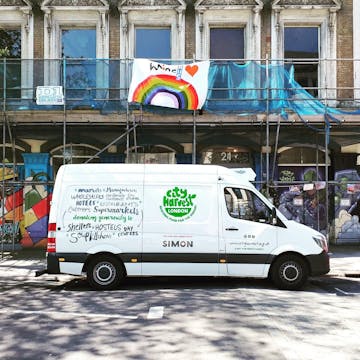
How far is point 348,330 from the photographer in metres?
6.38

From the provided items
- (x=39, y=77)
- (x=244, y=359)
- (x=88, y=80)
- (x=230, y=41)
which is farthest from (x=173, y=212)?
(x=230, y=41)

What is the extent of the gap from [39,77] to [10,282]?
6.30 metres

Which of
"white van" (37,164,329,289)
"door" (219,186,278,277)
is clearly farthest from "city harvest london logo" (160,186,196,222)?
"door" (219,186,278,277)

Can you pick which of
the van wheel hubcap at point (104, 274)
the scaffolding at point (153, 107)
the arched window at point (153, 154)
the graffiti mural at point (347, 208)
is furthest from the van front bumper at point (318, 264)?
the arched window at point (153, 154)

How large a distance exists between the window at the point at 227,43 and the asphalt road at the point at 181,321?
847cm

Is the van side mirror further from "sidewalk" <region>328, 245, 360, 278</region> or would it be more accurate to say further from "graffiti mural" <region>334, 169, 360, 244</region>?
"graffiti mural" <region>334, 169, 360, 244</region>

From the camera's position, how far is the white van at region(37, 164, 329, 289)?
9406 millimetres

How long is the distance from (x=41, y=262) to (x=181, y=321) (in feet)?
23.2

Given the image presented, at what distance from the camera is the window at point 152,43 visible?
15.9 meters

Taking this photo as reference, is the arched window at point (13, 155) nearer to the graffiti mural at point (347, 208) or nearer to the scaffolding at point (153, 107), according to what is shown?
the scaffolding at point (153, 107)

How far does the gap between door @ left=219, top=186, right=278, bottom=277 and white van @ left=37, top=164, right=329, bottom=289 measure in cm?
2

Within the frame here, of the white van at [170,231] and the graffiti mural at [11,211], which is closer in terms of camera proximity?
the white van at [170,231]

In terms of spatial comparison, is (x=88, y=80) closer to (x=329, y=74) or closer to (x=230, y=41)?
(x=230, y=41)

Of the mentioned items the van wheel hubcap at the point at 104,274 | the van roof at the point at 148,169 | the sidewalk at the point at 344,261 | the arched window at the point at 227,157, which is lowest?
the sidewalk at the point at 344,261
